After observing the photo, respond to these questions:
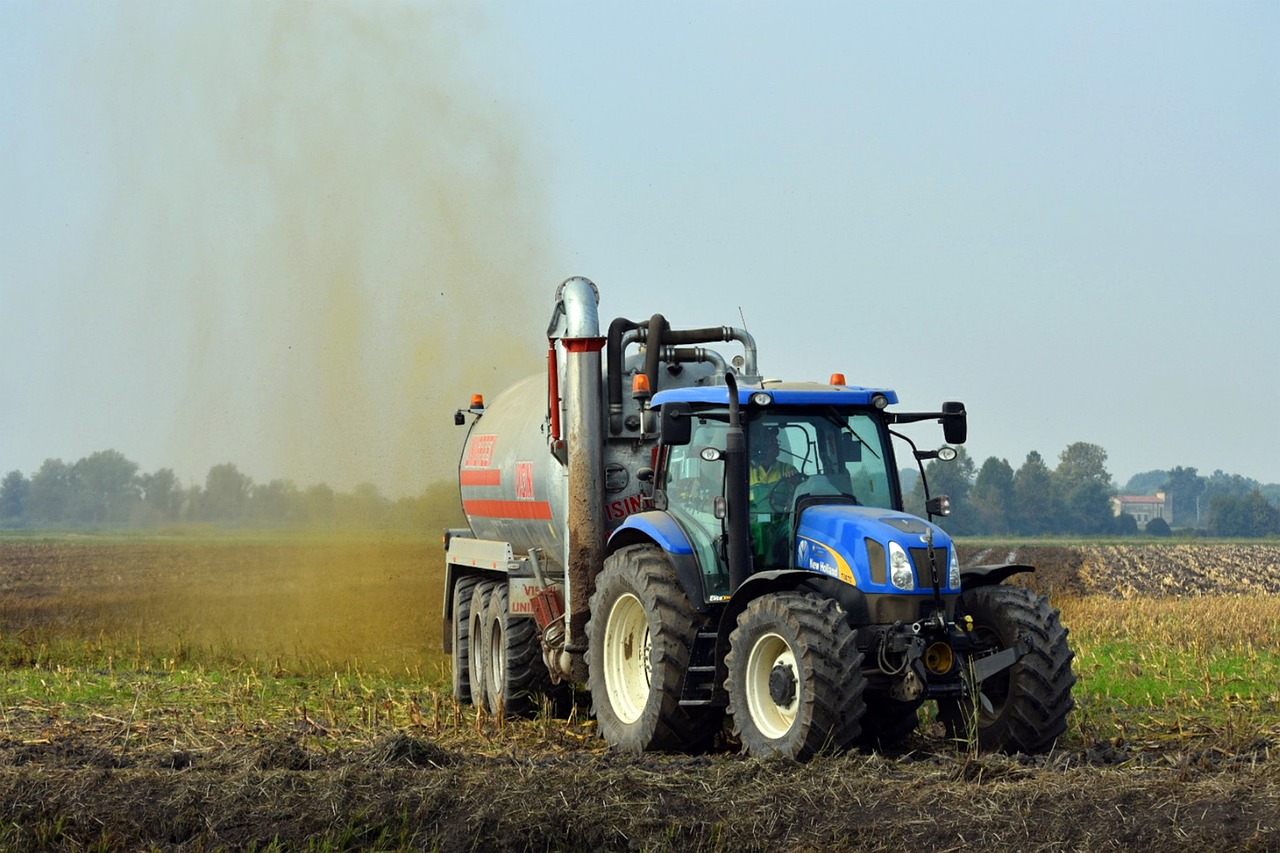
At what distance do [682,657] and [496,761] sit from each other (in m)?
1.45

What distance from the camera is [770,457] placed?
990cm

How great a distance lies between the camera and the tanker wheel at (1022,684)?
9289mm

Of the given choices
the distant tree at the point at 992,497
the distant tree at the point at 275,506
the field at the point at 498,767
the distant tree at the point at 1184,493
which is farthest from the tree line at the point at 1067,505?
the field at the point at 498,767

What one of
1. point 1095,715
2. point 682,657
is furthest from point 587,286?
point 1095,715

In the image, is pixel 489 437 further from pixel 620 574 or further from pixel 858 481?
pixel 858 481

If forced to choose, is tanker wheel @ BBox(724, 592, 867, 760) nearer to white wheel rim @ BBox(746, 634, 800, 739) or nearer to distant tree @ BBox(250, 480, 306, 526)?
white wheel rim @ BBox(746, 634, 800, 739)

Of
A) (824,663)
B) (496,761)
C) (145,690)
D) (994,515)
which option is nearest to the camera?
(824,663)

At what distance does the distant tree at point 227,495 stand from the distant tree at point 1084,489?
8501 cm

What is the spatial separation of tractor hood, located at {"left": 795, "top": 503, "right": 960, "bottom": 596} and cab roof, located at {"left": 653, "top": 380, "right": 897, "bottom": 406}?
877 mm

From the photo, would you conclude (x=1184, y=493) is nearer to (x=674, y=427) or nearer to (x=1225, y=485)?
(x=1225, y=485)

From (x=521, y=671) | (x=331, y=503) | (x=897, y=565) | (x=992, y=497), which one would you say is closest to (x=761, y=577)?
(x=897, y=565)

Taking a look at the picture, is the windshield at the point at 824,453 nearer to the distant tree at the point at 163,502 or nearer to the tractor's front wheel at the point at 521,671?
the tractor's front wheel at the point at 521,671

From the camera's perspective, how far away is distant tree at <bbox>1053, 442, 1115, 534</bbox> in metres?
117

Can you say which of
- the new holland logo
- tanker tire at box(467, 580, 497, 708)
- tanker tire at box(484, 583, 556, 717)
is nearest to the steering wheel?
the new holland logo
